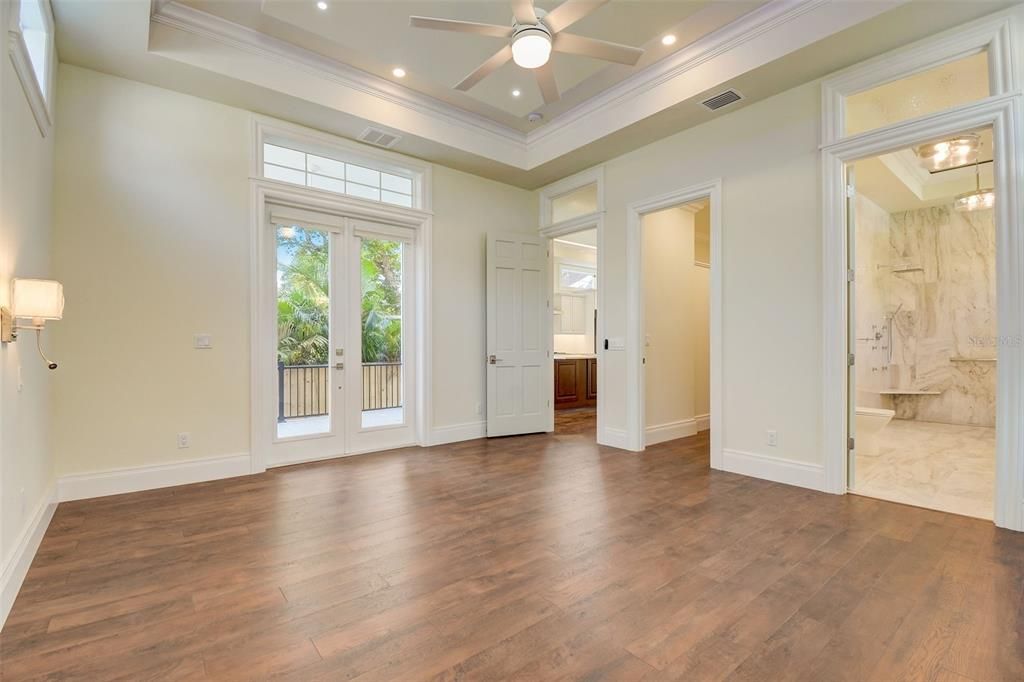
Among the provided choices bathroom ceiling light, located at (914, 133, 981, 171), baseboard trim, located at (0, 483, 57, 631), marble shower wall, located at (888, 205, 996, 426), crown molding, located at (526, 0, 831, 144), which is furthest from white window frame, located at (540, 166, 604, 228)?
baseboard trim, located at (0, 483, 57, 631)

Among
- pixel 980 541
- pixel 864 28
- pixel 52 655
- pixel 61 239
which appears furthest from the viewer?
pixel 61 239

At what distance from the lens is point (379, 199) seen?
5.18 metres

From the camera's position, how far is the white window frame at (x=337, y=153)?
14.2ft

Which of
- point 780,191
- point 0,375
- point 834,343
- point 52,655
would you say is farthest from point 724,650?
point 780,191

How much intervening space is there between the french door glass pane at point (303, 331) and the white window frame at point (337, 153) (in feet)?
1.88

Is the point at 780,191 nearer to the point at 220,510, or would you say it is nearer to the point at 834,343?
the point at 834,343

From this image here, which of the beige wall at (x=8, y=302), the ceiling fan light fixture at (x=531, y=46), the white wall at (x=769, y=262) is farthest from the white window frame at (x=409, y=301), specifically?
the white wall at (x=769, y=262)

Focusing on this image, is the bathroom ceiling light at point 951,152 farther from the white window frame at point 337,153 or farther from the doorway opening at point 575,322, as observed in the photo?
the white window frame at point 337,153

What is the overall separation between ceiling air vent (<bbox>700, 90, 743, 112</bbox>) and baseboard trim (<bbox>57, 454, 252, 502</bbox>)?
511 centimetres

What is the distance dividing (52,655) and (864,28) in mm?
5316

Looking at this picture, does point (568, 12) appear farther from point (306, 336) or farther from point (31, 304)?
point (306, 336)

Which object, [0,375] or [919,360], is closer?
[0,375]

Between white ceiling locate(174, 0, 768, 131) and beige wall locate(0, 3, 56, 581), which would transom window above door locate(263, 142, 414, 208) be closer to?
white ceiling locate(174, 0, 768, 131)

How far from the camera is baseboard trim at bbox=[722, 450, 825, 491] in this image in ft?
12.3
